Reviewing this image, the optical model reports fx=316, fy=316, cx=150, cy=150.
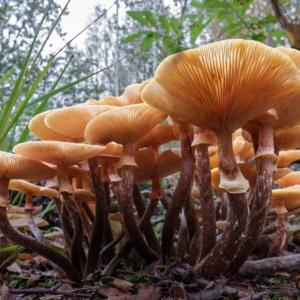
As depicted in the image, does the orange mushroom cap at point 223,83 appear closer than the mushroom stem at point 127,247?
Yes

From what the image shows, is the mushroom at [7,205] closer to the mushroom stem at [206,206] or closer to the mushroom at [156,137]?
the mushroom at [156,137]

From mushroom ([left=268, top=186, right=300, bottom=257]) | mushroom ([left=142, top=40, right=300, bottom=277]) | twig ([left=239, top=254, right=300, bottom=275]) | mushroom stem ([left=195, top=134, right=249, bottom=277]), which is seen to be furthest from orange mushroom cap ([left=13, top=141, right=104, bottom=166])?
mushroom ([left=268, top=186, right=300, bottom=257])

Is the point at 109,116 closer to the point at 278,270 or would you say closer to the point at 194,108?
the point at 194,108

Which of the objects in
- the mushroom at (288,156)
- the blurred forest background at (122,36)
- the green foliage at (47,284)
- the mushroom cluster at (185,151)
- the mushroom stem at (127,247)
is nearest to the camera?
the mushroom cluster at (185,151)

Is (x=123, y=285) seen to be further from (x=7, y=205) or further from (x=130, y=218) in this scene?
(x=7, y=205)

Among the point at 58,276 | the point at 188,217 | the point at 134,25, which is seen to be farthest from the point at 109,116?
the point at 134,25

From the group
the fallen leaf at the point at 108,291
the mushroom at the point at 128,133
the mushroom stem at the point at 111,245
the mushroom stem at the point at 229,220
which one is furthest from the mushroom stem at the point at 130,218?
the mushroom stem at the point at 229,220

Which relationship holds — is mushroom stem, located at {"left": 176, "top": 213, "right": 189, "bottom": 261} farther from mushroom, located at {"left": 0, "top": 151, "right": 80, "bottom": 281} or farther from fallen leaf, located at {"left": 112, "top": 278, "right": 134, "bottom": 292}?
mushroom, located at {"left": 0, "top": 151, "right": 80, "bottom": 281}

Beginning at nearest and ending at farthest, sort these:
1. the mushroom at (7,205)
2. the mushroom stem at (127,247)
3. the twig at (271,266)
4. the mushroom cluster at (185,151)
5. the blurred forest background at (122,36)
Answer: the mushroom cluster at (185,151) < the mushroom at (7,205) < the twig at (271,266) < the mushroom stem at (127,247) < the blurred forest background at (122,36)

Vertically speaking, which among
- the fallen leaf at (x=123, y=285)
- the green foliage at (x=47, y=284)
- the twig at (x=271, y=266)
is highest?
the twig at (x=271, y=266)

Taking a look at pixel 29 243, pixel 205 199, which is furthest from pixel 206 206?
pixel 29 243
